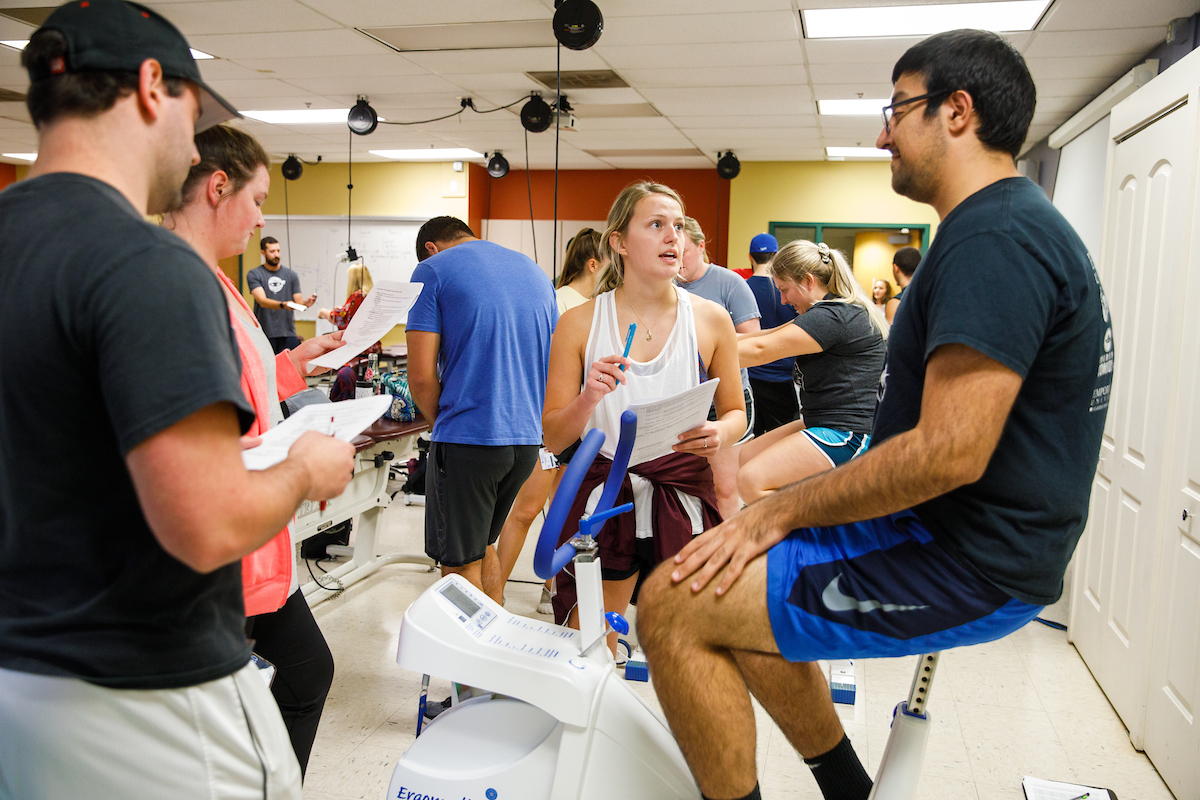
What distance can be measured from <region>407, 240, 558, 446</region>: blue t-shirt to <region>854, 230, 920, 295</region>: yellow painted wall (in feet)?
26.0

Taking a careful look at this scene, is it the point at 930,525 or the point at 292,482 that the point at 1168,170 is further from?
the point at 292,482

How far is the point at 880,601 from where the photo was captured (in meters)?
1.25

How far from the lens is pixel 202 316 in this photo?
2.55ft

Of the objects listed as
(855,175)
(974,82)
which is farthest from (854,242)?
(974,82)

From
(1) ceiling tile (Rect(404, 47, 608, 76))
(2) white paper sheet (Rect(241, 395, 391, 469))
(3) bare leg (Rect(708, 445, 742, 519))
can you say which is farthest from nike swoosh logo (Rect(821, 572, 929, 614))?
(1) ceiling tile (Rect(404, 47, 608, 76))

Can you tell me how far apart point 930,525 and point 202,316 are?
1.10m

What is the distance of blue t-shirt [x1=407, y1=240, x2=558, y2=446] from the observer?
2543mm

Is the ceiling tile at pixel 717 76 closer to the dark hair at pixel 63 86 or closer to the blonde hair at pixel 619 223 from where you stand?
the blonde hair at pixel 619 223

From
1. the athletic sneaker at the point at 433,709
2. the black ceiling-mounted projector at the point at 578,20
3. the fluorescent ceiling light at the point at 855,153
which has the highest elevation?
the fluorescent ceiling light at the point at 855,153

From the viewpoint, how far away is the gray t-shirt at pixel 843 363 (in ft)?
10.4

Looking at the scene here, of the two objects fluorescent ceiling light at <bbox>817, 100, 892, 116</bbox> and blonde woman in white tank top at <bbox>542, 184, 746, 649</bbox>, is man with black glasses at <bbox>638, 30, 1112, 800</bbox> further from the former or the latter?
fluorescent ceiling light at <bbox>817, 100, 892, 116</bbox>

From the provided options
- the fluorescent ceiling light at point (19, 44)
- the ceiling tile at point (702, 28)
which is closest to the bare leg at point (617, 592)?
the ceiling tile at point (702, 28)

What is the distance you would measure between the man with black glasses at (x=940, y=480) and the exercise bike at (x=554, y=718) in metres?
0.10

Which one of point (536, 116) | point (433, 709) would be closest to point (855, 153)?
point (536, 116)
